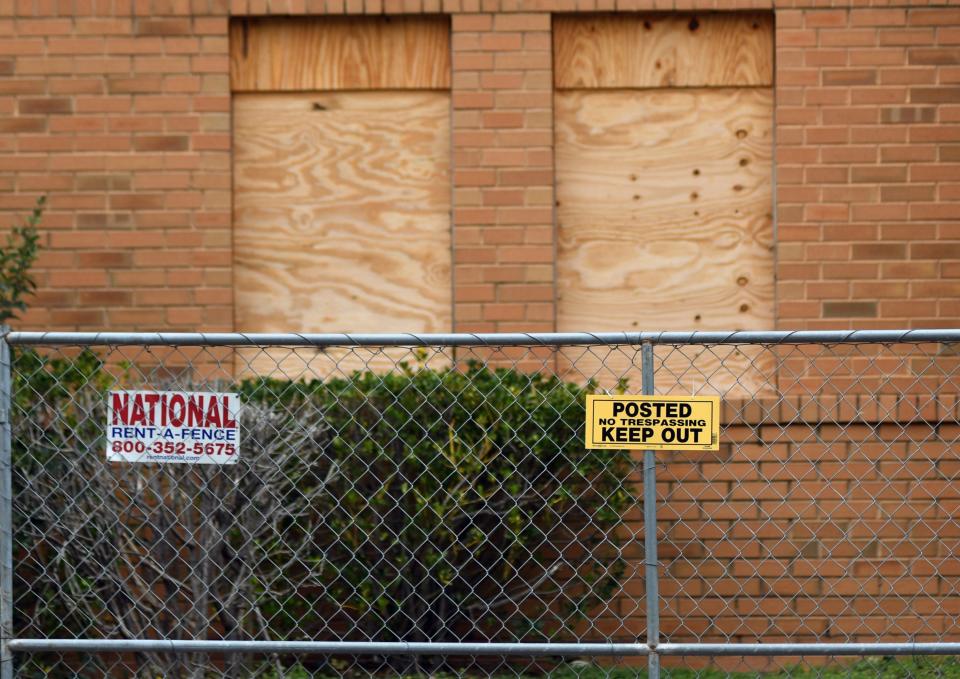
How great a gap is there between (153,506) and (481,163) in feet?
8.60

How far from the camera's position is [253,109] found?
7125 millimetres

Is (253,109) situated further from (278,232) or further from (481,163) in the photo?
(481,163)

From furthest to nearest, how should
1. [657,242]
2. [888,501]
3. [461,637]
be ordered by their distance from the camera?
[657,242], [888,501], [461,637]

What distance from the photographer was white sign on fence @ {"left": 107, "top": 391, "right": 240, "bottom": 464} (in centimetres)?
424

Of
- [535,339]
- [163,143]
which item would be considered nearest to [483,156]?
[163,143]

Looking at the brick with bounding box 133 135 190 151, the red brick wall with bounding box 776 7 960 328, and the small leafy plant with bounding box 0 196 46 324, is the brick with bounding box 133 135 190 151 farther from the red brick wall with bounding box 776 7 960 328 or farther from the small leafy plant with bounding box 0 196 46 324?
the red brick wall with bounding box 776 7 960 328

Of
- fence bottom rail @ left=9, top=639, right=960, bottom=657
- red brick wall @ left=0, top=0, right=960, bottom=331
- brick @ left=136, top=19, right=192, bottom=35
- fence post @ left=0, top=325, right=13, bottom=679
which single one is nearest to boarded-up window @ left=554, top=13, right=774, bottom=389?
red brick wall @ left=0, top=0, right=960, bottom=331

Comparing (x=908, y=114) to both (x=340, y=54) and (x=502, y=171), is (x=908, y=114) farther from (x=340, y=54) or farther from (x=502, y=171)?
(x=340, y=54)

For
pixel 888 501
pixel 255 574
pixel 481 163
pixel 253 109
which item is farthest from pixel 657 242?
pixel 255 574

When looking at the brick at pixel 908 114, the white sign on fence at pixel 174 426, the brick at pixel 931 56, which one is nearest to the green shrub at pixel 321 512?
the white sign on fence at pixel 174 426

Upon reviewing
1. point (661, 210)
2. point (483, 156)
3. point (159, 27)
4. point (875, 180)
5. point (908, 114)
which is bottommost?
point (661, 210)

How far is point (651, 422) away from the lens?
4.11m

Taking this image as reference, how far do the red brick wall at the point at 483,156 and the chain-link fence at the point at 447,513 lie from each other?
14.5 inches

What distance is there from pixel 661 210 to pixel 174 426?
3.61 m
